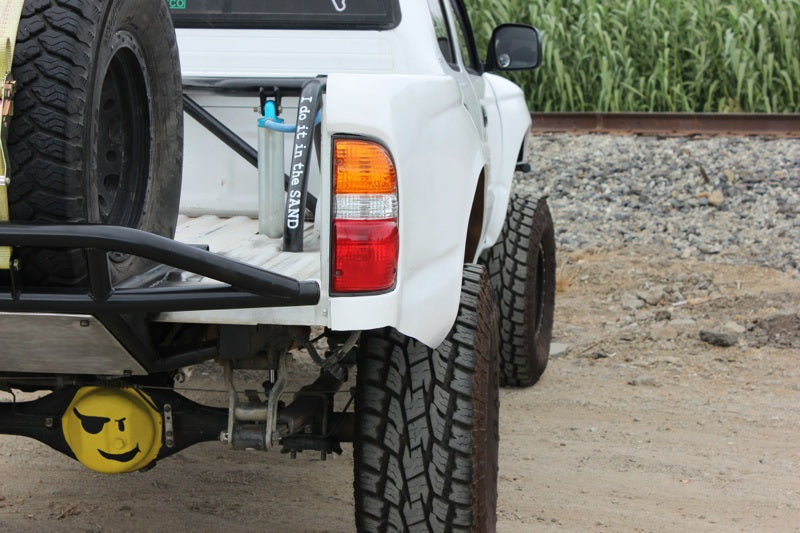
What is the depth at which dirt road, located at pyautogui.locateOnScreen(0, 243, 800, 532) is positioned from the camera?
4.15 m

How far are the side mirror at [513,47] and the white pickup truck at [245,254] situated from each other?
123 centimetres

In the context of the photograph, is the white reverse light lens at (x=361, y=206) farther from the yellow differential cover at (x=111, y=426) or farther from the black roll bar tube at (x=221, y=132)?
the black roll bar tube at (x=221, y=132)

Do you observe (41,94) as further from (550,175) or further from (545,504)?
(550,175)

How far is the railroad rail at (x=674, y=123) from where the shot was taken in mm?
9953

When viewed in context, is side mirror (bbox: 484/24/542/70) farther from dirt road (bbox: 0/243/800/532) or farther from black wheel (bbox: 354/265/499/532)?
black wheel (bbox: 354/265/499/532)

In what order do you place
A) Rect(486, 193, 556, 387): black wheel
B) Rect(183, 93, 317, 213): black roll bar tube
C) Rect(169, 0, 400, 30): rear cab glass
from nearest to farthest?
Rect(183, 93, 317, 213): black roll bar tube, Rect(169, 0, 400, 30): rear cab glass, Rect(486, 193, 556, 387): black wheel

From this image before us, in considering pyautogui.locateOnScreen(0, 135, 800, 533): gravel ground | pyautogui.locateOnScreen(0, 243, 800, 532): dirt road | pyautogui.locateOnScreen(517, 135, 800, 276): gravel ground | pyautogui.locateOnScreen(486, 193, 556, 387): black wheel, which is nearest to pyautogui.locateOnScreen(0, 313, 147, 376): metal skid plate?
pyautogui.locateOnScreen(0, 135, 800, 533): gravel ground

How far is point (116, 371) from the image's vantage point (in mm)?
2775

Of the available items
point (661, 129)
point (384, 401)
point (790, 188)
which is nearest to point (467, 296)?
point (384, 401)

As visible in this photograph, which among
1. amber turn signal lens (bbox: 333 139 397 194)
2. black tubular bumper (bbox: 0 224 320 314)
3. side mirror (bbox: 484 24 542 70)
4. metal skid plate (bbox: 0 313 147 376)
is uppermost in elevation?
side mirror (bbox: 484 24 542 70)

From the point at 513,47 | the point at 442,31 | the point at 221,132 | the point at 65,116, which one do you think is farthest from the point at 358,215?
the point at 513,47

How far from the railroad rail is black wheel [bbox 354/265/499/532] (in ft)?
24.4

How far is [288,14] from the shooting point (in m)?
4.25

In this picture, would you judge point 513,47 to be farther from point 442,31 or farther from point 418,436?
point 418,436
